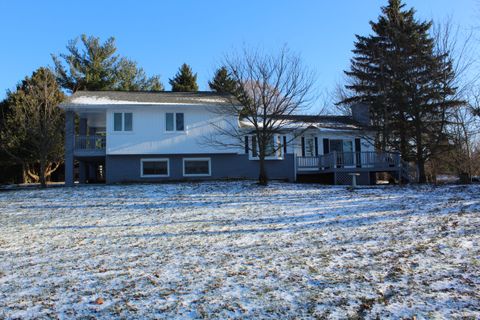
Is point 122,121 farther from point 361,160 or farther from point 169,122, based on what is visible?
point 361,160

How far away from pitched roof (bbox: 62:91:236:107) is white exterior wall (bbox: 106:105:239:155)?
1.30 feet

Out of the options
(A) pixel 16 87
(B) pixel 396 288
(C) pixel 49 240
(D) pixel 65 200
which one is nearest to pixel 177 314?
(B) pixel 396 288

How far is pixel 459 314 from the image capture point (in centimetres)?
412

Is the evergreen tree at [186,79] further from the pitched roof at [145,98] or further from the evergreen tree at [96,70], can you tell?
the pitched roof at [145,98]

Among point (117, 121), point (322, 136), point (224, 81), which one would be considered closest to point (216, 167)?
point (224, 81)

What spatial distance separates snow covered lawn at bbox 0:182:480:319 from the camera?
4.50 meters

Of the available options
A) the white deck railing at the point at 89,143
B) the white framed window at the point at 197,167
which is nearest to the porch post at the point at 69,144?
the white deck railing at the point at 89,143

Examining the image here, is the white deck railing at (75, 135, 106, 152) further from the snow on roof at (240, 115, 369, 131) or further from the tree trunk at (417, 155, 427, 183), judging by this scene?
the tree trunk at (417, 155, 427, 183)

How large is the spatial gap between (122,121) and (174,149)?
10.4 feet

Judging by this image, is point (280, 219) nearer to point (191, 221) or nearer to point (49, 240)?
point (191, 221)

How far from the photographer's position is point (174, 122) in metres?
21.1

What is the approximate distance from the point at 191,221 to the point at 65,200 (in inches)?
261

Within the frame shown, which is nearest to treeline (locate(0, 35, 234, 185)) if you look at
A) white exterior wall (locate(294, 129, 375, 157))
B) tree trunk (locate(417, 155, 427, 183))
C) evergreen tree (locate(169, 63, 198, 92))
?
evergreen tree (locate(169, 63, 198, 92))

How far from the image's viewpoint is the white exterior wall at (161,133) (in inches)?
808
